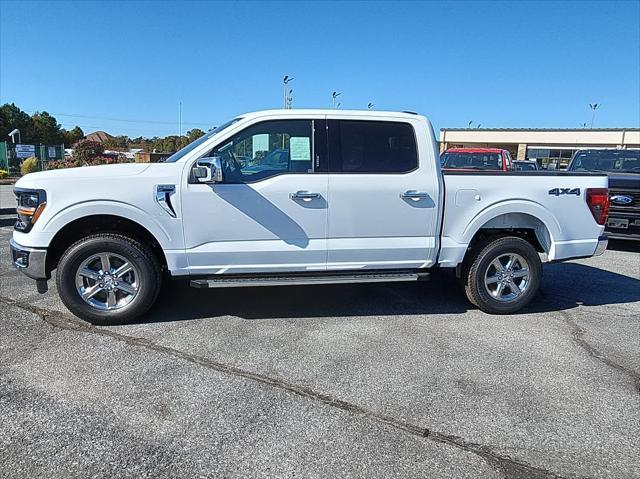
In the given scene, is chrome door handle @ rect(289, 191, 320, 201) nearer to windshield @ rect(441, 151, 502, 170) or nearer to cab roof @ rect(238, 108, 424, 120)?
cab roof @ rect(238, 108, 424, 120)

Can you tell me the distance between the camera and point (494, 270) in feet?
16.0

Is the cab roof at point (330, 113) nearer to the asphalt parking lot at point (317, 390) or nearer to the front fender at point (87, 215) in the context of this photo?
the front fender at point (87, 215)

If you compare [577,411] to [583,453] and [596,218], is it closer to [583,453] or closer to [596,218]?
[583,453]

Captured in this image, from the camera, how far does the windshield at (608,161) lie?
32.1ft

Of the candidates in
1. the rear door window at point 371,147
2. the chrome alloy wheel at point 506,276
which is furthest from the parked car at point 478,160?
the rear door window at point 371,147

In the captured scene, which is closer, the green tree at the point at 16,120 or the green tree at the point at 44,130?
the green tree at the point at 16,120

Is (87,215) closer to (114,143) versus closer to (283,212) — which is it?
(283,212)

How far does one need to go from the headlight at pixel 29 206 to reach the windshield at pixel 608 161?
10.4m

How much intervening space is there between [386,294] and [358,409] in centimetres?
261

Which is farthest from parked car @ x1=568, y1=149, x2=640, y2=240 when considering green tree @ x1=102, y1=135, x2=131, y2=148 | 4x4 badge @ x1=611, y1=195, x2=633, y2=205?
green tree @ x1=102, y1=135, x2=131, y2=148

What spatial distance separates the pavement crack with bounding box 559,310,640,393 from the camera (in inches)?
140

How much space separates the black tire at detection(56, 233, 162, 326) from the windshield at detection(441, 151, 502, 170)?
10412mm

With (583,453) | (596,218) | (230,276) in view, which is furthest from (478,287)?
(230,276)

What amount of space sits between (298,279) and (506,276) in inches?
91.3
